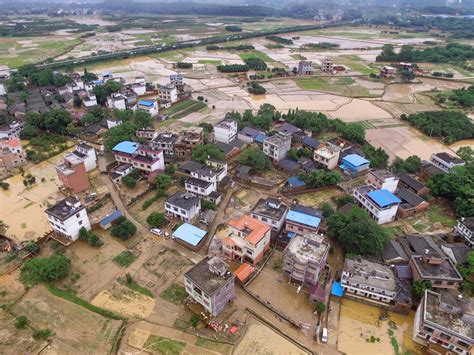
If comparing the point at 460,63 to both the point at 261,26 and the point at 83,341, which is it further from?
the point at 83,341

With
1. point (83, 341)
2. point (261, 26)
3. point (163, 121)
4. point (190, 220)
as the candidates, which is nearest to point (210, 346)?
point (83, 341)

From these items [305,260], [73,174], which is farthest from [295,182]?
[73,174]

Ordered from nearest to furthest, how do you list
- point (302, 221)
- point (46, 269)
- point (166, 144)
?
1. point (46, 269)
2. point (302, 221)
3. point (166, 144)

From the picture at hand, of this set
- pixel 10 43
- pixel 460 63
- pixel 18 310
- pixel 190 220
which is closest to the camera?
pixel 18 310

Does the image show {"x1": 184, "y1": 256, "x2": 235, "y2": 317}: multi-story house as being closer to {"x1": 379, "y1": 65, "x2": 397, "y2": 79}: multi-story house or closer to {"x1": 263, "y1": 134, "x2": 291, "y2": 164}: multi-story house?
{"x1": 263, "y1": 134, "x2": 291, "y2": 164}: multi-story house

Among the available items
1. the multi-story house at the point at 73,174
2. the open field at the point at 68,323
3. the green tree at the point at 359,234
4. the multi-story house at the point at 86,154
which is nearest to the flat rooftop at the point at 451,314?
the green tree at the point at 359,234

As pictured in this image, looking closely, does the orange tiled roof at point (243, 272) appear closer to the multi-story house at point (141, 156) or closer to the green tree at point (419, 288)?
the green tree at point (419, 288)

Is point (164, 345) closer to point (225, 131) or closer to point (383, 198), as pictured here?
point (383, 198)
